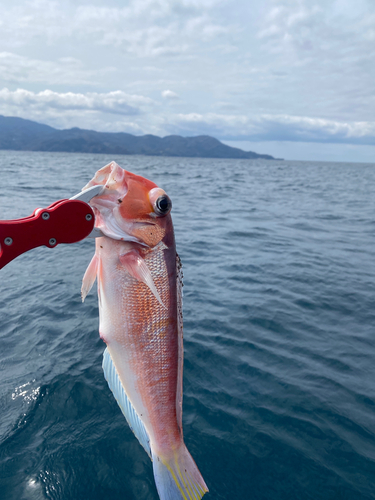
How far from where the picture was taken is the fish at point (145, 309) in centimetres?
244

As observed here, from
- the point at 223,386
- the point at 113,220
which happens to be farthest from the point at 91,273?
the point at 223,386

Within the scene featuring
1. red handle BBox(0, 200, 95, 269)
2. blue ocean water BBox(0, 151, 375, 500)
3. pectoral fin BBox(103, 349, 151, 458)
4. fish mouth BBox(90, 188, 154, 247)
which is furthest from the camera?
blue ocean water BBox(0, 151, 375, 500)

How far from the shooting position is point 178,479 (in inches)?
101

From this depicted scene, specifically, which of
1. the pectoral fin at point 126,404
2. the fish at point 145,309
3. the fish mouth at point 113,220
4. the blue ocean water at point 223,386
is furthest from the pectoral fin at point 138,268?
the blue ocean water at point 223,386

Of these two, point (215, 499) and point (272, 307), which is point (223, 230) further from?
point (215, 499)

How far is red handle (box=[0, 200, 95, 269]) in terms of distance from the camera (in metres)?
2.08

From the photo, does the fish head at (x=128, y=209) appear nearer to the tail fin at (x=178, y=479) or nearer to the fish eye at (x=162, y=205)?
the fish eye at (x=162, y=205)

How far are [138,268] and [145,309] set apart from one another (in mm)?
350

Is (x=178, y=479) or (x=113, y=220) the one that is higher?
(x=113, y=220)

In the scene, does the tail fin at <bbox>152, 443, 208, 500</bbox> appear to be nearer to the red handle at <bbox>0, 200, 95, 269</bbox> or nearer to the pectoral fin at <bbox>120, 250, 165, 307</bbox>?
the pectoral fin at <bbox>120, 250, 165, 307</bbox>

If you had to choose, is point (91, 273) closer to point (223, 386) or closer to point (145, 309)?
point (145, 309)

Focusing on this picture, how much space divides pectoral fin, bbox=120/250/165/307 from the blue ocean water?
2.68m

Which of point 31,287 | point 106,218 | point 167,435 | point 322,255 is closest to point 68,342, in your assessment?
point 31,287

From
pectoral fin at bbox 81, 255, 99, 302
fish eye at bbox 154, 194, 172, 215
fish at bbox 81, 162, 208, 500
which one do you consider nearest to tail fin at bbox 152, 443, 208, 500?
fish at bbox 81, 162, 208, 500
